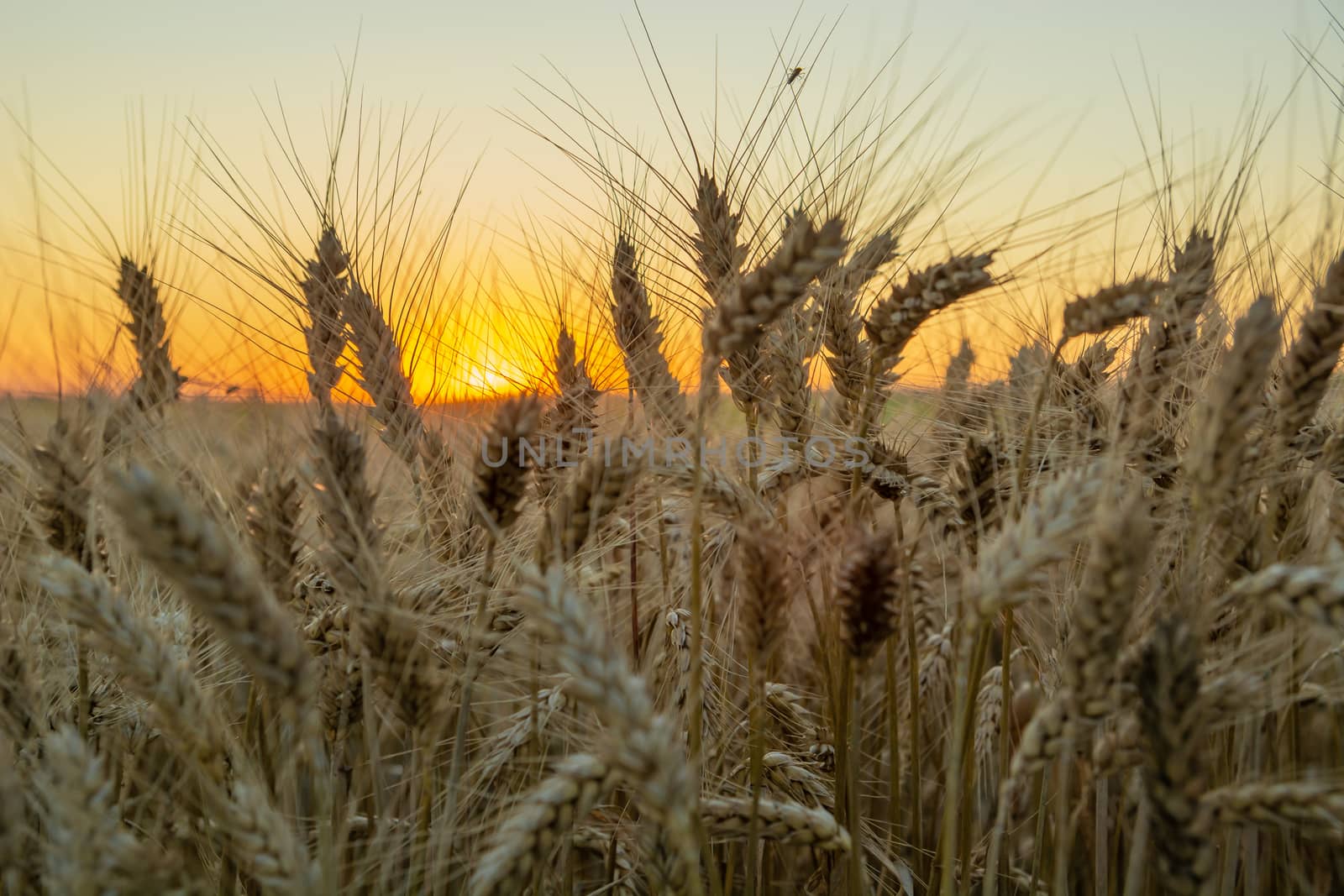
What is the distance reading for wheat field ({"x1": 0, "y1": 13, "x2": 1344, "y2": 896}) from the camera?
910 millimetres

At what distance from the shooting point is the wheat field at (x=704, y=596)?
0.91 meters

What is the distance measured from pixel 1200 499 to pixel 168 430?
180 cm

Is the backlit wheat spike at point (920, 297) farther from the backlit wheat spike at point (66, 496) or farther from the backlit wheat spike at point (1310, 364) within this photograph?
the backlit wheat spike at point (66, 496)

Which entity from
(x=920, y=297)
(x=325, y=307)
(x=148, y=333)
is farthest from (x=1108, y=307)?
(x=148, y=333)

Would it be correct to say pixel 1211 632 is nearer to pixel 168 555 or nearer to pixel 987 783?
pixel 987 783

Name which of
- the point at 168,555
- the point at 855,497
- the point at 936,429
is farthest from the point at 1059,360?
the point at 168,555

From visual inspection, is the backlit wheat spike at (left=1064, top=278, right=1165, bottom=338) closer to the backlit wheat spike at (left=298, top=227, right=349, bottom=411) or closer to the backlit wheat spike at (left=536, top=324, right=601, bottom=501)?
the backlit wheat spike at (left=536, top=324, right=601, bottom=501)

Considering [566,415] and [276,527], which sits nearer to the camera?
[276,527]

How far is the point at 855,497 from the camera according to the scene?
1559mm

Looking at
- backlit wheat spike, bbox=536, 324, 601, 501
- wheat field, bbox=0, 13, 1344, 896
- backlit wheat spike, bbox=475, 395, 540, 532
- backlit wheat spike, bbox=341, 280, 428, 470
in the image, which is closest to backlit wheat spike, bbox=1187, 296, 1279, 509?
wheat field, bbox=0, 13, 1344, 896

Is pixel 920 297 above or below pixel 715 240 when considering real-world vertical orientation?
below

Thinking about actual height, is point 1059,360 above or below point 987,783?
above

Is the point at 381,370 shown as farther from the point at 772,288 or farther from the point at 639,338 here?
the point at 772,288

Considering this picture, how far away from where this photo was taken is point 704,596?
6.05 ft
